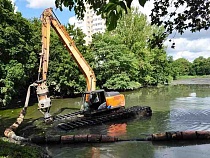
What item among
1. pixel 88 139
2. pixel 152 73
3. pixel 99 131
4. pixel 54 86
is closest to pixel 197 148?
pixel 88 139

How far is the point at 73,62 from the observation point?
33844 mm

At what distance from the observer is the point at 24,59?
26.7 m

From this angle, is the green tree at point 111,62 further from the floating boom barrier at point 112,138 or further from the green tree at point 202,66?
the green tree at point 202,66

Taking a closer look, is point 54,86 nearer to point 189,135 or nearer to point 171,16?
point 189,135

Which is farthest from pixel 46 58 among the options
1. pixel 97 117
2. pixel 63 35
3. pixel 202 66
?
pixel 202 66

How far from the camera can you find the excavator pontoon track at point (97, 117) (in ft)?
48.1

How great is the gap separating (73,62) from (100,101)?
1745 centimetres

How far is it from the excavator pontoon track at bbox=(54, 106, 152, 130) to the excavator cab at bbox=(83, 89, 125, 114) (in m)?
0.42

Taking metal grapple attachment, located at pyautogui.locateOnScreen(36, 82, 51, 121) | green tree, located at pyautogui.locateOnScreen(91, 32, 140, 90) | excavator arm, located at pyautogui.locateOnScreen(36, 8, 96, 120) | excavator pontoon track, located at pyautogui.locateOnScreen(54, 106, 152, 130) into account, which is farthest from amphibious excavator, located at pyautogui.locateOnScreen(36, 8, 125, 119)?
green tree, located at pyautogui.locateOnScreen(91, 32, 140, 90)

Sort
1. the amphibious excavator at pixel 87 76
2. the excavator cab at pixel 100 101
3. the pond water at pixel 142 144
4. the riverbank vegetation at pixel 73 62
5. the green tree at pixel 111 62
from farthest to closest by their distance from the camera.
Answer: the green tree at pixel 111 62, the riverbank vegetation at pixel 73 62, the excavator cab at pixel 100 101, the amphibious excavator at pixel 87 76, the pond water at pixel 142 144

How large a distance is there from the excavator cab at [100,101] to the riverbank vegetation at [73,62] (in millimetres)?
3962

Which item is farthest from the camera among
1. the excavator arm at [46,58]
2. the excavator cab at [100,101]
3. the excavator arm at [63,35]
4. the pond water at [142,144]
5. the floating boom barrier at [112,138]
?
the excavator arm at [63,35]

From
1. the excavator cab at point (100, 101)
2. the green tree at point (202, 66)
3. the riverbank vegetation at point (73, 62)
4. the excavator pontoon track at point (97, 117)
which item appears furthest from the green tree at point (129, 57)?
the green tree at point (202, 66)

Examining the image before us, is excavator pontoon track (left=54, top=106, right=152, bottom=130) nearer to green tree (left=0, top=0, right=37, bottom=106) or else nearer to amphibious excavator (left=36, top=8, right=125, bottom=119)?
amphibious excavator (left=36, top=8, right=125, bottom=119)
